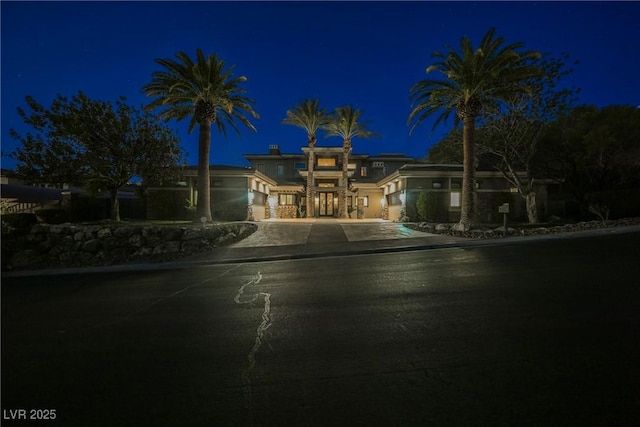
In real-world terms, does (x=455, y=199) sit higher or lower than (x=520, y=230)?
higher

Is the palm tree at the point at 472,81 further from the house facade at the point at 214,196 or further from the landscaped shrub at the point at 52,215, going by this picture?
the landscaped shrub at the point at 52,215

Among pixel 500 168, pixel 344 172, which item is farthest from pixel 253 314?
pixel 344 172

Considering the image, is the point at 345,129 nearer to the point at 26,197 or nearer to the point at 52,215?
the point at 52,215

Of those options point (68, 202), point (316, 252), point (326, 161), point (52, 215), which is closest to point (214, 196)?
point (68, 202)

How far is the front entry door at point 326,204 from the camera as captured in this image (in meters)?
34.9

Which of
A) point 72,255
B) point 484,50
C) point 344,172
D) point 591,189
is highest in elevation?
point 484,50

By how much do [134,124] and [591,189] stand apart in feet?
115

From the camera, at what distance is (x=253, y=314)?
18.4ft

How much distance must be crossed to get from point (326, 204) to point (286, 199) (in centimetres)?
440

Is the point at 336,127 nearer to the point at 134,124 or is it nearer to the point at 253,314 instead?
the point at 134,124

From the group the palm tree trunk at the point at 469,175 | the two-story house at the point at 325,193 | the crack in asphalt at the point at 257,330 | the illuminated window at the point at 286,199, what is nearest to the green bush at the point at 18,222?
the crack in asphalt at the point at 257,330

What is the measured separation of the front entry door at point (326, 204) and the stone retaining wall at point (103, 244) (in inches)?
822

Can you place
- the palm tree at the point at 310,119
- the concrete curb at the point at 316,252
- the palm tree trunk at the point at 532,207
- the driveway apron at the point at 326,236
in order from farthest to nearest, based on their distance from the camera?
the palm tree at the point at 310,119, the palm tree trunk at the point at 532,207, the driveway apron at the point at 326,236, the concrete curb at the point at 316,252

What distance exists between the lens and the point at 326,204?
115ft
